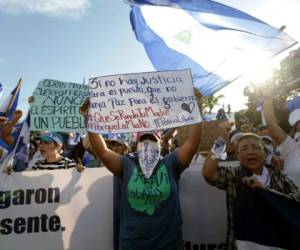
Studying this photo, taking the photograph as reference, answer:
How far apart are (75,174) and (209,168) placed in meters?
1.48

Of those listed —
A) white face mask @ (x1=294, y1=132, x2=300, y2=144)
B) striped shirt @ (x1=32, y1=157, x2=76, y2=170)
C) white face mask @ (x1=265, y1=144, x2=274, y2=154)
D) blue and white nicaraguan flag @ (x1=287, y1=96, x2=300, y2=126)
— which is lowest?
striped shirt @ (x1=32, y1=157, x2=76, y2=170)

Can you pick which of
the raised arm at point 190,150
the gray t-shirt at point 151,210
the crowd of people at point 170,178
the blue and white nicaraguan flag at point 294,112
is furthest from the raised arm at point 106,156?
the blue and white nicaraguan flag at point 294,112

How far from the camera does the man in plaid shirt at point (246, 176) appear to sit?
124 inches

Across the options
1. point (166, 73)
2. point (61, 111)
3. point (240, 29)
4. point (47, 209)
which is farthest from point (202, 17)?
point (47, 209)

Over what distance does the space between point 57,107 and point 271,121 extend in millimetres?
2403

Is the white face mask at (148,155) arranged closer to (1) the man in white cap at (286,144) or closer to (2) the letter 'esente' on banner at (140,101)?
(2) the letter 'esente' on banner at (140,101)

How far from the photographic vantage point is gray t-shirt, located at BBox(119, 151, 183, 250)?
306cm

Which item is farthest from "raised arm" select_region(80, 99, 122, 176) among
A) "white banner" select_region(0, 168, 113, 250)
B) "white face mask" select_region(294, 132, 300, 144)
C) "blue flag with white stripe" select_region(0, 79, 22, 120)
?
"blue flag with white stripe" select_region(0, 79, 22, 120)

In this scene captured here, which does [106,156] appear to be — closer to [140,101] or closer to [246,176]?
[140,101]

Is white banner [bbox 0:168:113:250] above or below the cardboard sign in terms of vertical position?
below

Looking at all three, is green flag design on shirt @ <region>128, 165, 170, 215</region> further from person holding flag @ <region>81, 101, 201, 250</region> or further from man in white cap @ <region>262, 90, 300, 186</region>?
man in white cap @ <region>262, 90, 300, 186</region>

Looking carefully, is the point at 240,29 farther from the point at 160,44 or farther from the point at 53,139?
the point at 53,139

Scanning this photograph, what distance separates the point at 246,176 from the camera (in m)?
3.22

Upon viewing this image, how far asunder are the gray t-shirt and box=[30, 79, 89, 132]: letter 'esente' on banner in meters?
1.34
